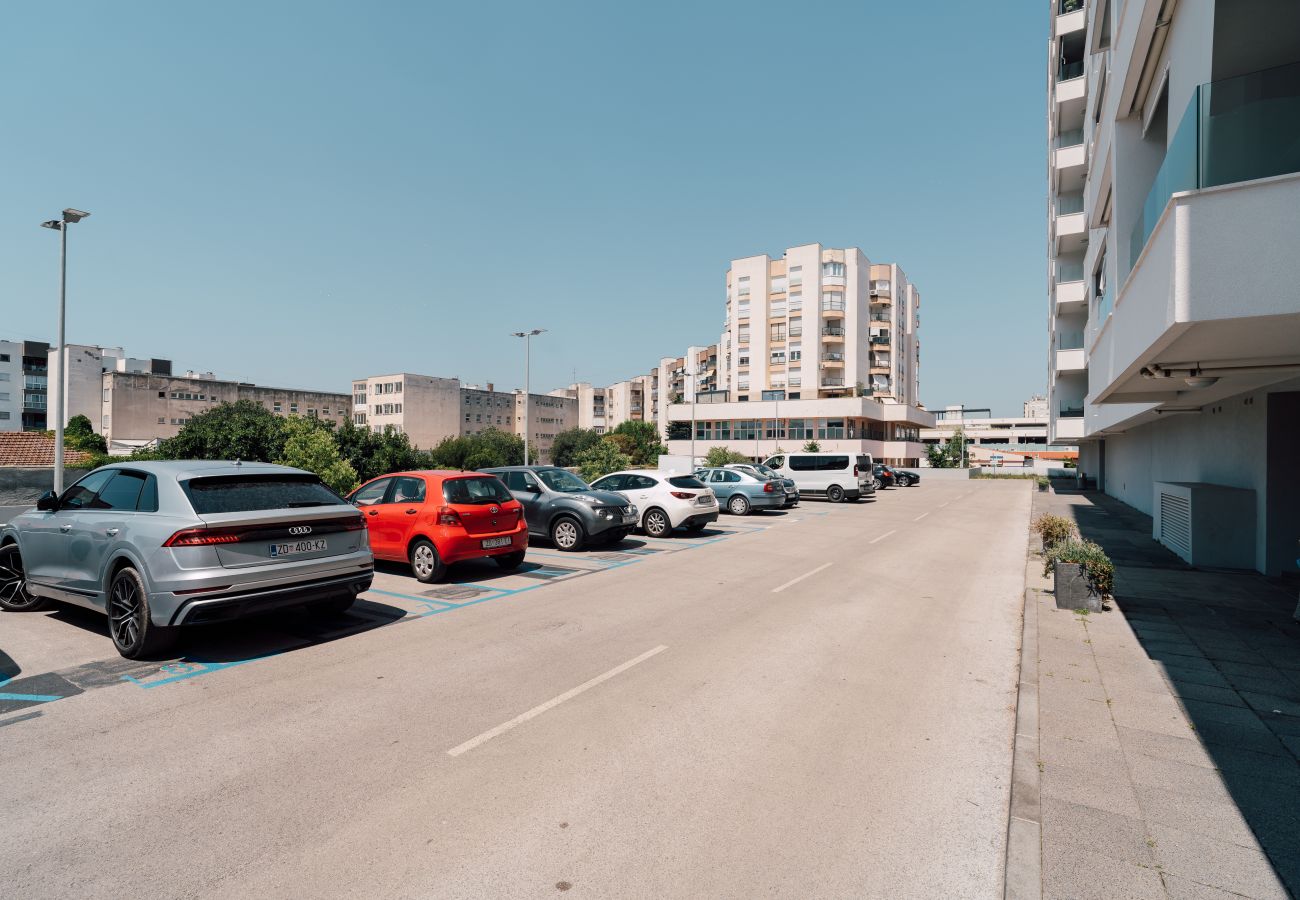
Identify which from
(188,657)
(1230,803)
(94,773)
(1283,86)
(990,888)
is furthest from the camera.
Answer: (188,657)

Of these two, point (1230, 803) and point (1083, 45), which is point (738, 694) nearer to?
point (1230, 803)

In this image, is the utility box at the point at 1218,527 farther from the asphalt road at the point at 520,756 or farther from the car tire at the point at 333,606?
the car tire at the point at 333,606

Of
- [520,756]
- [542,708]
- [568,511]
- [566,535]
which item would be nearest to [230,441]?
[566,535]

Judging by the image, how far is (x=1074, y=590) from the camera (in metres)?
8.56

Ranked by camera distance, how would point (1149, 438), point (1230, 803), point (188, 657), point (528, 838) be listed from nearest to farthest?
point (528, 838)
point (1230, 803)
point (188, 657)
point (1149, 438)

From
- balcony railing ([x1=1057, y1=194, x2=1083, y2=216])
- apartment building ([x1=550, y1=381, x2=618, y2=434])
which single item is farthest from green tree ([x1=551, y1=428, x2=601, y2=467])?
balcony railing ([x1=1057, y1=194, x2=1083, y2=216])

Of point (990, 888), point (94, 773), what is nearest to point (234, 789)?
point (94, 773)

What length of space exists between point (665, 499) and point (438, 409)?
9059cm

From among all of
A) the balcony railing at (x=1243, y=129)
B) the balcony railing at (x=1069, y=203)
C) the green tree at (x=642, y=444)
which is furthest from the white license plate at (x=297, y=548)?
the green tree at (x=642, y=444)

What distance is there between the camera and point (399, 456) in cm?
3666

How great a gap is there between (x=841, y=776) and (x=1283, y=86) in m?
5.82

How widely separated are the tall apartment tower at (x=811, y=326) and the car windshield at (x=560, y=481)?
5523cm

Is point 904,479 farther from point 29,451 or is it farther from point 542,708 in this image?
point 29,451

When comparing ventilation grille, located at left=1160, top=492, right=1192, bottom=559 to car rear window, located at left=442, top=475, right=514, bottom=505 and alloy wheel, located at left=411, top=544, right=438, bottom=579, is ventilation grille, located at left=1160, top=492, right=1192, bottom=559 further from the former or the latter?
alloy wheel, located at left=411, top=544, right=438, bottom=579
